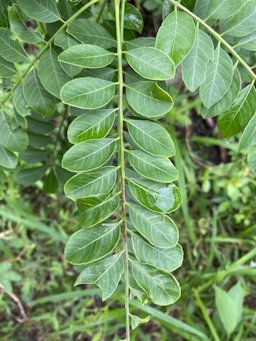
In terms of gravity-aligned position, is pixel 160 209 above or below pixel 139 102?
below

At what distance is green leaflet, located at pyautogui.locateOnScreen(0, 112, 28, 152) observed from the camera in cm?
96

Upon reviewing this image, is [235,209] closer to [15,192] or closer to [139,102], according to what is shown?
[15,192]

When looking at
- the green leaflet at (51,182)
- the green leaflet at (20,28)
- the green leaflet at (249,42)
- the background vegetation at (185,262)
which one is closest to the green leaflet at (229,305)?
the background vegetation at (185,262)

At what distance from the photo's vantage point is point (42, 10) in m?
0.90

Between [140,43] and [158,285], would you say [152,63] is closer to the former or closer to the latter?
[140,43]

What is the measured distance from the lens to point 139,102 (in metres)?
0.85

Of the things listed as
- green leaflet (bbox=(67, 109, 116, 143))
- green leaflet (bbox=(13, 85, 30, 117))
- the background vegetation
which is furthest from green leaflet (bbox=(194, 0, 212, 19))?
the background vegetation

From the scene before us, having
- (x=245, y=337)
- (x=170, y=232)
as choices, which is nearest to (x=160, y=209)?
(x=170, y=232)

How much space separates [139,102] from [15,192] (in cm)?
121

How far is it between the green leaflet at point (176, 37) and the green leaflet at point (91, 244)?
311mm

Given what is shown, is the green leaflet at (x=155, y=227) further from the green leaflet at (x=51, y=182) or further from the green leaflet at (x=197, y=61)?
the green leaflet at (x=51, y=182)

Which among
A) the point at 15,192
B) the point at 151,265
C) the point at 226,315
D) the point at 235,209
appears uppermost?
the point at 151,265

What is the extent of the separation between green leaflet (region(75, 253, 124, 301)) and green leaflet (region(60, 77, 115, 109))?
10.6 inches

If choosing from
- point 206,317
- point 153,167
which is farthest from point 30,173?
point 206,317
